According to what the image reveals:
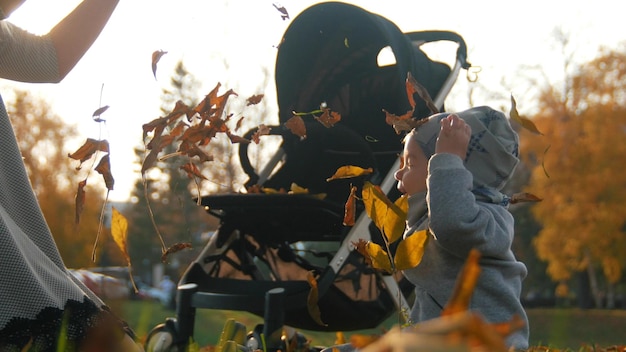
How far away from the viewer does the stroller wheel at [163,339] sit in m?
3.39

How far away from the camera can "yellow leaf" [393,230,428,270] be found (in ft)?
4.54

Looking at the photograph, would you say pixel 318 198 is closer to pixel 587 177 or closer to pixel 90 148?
pixel 90 148

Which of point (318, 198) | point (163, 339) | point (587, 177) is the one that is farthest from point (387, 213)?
point (587, 177)

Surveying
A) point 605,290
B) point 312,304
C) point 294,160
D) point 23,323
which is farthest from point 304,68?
point 605,290

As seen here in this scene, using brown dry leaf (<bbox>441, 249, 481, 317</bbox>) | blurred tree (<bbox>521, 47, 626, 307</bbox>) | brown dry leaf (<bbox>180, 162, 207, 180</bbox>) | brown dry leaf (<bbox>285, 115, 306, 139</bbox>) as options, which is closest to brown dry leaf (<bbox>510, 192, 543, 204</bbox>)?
brown dry leaf (<bbox>285, 115, 306, 139</bbox>)

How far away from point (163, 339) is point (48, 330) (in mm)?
1669

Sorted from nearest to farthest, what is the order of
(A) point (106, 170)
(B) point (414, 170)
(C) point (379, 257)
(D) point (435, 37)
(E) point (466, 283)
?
1. (E) point (466, 283)
2. (C) point (379, 257)
3. (A) point (106, 170)
4. (B) point (414, 170)
5. (D) point (435, 37)

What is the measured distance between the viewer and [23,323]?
5.89 feet

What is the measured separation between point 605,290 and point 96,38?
1245 inches

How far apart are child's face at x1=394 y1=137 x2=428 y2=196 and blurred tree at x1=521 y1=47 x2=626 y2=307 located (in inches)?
769

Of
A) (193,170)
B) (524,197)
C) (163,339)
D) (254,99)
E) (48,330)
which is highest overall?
(254,99)

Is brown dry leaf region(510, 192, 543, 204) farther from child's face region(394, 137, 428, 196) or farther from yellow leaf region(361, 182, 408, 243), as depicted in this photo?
yellow leaf region(361, 182, 408, 243)

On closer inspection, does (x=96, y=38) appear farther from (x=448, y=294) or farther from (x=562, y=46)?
(x=562, y=46)

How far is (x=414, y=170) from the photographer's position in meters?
2.59
